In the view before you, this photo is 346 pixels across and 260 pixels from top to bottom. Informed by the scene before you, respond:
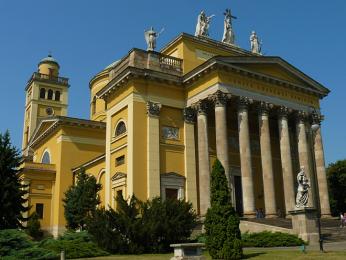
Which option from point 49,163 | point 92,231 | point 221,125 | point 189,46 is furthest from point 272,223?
point 49,163

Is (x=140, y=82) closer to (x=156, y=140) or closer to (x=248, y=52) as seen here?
(x=156, y=140)

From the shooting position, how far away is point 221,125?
31266 millimetres

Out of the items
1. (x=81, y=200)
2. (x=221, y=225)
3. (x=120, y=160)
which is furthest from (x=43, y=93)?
(x=221, y=225)

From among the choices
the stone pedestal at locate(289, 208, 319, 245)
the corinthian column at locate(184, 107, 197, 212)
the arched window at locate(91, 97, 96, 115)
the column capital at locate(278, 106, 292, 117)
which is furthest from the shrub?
the arched window at locate(91, 97, 96, 115)

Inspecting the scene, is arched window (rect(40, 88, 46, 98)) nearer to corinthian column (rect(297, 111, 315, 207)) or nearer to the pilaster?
the pilaster

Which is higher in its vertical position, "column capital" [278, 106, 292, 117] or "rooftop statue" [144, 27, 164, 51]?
"rooftop statue" [144, 27, 164, 51]

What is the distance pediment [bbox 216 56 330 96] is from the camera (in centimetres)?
3284

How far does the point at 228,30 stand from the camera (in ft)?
131

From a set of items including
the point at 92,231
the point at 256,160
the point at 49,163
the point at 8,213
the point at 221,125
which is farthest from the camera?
the point at 49,163

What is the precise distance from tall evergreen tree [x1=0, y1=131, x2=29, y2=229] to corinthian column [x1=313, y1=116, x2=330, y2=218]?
23101 millimetres

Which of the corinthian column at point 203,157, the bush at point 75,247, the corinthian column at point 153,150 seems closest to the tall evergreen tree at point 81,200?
the corinthian column at point 153,150

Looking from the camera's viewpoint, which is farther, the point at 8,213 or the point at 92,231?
the point at 8,213

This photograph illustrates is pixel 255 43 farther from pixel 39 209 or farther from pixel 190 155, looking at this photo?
pixel 39 209

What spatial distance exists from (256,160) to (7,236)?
2448 centimetres
